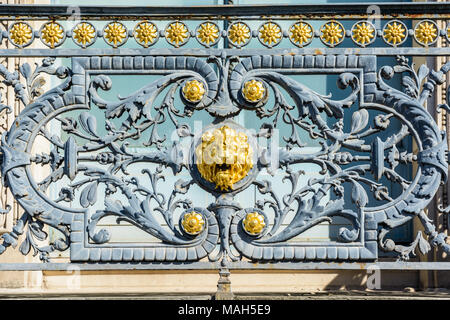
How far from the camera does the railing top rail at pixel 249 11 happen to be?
595cm

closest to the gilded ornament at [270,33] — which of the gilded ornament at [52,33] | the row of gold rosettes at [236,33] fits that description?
the row of gold rosettes at [236,33]

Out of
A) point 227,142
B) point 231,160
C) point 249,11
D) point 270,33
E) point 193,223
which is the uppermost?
point 249,11

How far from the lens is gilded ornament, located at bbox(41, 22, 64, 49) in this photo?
6.09 meters

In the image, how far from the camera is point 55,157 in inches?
239

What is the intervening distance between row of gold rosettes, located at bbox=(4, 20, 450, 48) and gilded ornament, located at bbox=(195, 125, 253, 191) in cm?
58

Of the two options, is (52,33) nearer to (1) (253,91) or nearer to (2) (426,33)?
(1) (253,91)

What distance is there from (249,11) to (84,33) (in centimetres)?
107

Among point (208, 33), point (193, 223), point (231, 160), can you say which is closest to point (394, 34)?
point (208, 33)

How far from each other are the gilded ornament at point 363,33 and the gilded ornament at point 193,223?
1.52 metres

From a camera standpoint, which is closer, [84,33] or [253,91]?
[253,91]

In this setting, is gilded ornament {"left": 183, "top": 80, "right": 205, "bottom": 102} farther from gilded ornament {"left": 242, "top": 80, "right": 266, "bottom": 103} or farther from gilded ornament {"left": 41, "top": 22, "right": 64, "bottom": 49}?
gilded ornament {"left": 41, "top": 22, "right": 64, "bottom": 49}

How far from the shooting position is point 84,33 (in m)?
6.10

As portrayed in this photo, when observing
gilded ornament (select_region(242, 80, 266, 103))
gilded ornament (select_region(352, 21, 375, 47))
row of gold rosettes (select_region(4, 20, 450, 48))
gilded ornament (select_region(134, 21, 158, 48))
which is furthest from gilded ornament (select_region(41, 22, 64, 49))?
gilded ornament (select_region(352, 21, 375, 47))
